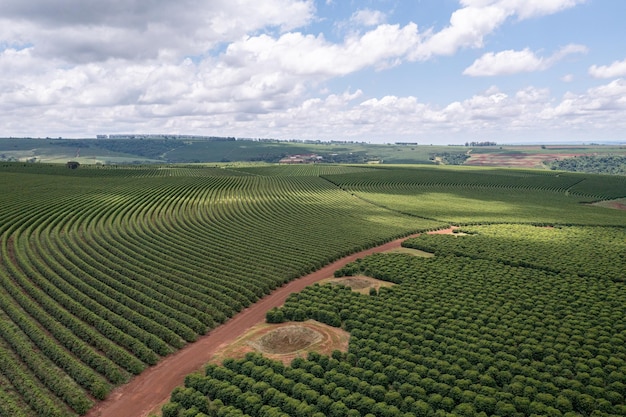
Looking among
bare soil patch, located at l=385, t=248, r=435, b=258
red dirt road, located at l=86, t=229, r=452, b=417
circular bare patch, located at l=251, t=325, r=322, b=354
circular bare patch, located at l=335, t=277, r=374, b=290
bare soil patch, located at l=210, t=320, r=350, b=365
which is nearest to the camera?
red dirt road, located at l=86, t=229, r=452, b=417

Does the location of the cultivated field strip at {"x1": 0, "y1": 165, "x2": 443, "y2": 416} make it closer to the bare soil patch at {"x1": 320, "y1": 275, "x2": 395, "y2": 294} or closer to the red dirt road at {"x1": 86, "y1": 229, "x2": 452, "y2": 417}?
the red dirt road at {"x1": 86, "y1": 229, "x2": 452, "y2": 417}

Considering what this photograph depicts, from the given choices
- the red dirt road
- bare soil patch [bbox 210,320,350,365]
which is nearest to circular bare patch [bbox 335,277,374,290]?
the red dirt road

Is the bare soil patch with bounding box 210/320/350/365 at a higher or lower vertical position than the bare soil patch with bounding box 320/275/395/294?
lower

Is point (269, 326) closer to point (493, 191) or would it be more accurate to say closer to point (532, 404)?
point (532, 404)

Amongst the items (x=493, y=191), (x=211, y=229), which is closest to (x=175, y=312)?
(x=211, y=229)

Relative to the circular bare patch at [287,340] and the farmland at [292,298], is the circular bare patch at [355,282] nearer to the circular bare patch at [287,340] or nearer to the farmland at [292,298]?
the farmland at [292,298]

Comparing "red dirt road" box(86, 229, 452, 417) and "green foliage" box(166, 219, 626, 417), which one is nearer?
"green foliage" box(166, 219, 626, 417)

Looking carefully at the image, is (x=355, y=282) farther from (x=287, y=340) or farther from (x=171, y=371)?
(x=171, y=371)
